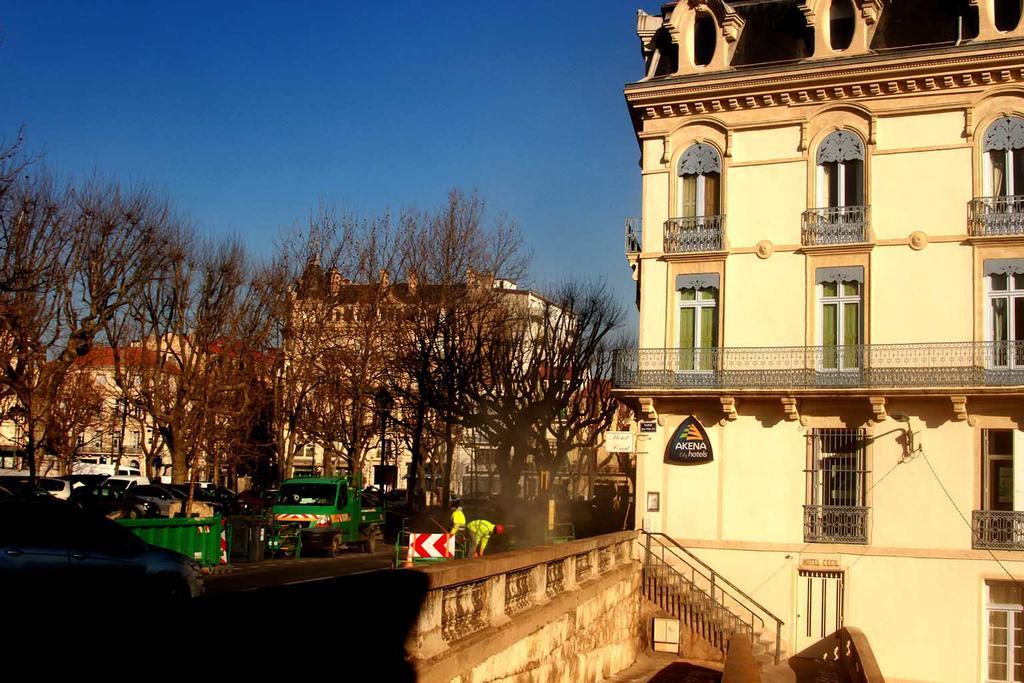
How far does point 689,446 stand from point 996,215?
8.87m

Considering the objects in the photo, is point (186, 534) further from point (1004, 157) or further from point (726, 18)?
point (1004, 157)

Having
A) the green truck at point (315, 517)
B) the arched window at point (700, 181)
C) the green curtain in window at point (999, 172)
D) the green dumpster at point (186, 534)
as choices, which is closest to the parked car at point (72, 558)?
the green dumpster at point (186, 534)

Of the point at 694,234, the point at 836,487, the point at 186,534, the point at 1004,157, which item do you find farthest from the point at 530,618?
the point at 1004,157

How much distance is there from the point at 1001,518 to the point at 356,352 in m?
28.1

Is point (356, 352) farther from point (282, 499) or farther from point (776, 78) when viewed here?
point (776, 78)

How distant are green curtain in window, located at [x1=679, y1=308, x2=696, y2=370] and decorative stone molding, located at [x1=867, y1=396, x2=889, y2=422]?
4.51 meters

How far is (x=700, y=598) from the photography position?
983 inches

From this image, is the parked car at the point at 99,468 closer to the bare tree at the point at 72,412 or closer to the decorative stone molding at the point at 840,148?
the bare tree at the point at 72,412

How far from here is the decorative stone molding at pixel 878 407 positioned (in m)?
24.4

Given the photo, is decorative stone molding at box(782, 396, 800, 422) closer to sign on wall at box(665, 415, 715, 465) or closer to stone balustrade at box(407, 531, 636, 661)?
sign on wall at box(665, 415, 715, 465)

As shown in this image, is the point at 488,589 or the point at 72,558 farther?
the point at 72,558

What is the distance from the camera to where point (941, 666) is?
23828mm

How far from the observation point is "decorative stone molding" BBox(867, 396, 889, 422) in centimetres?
2441

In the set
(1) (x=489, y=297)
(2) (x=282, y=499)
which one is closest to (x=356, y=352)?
(1) (x=489, y=297)
